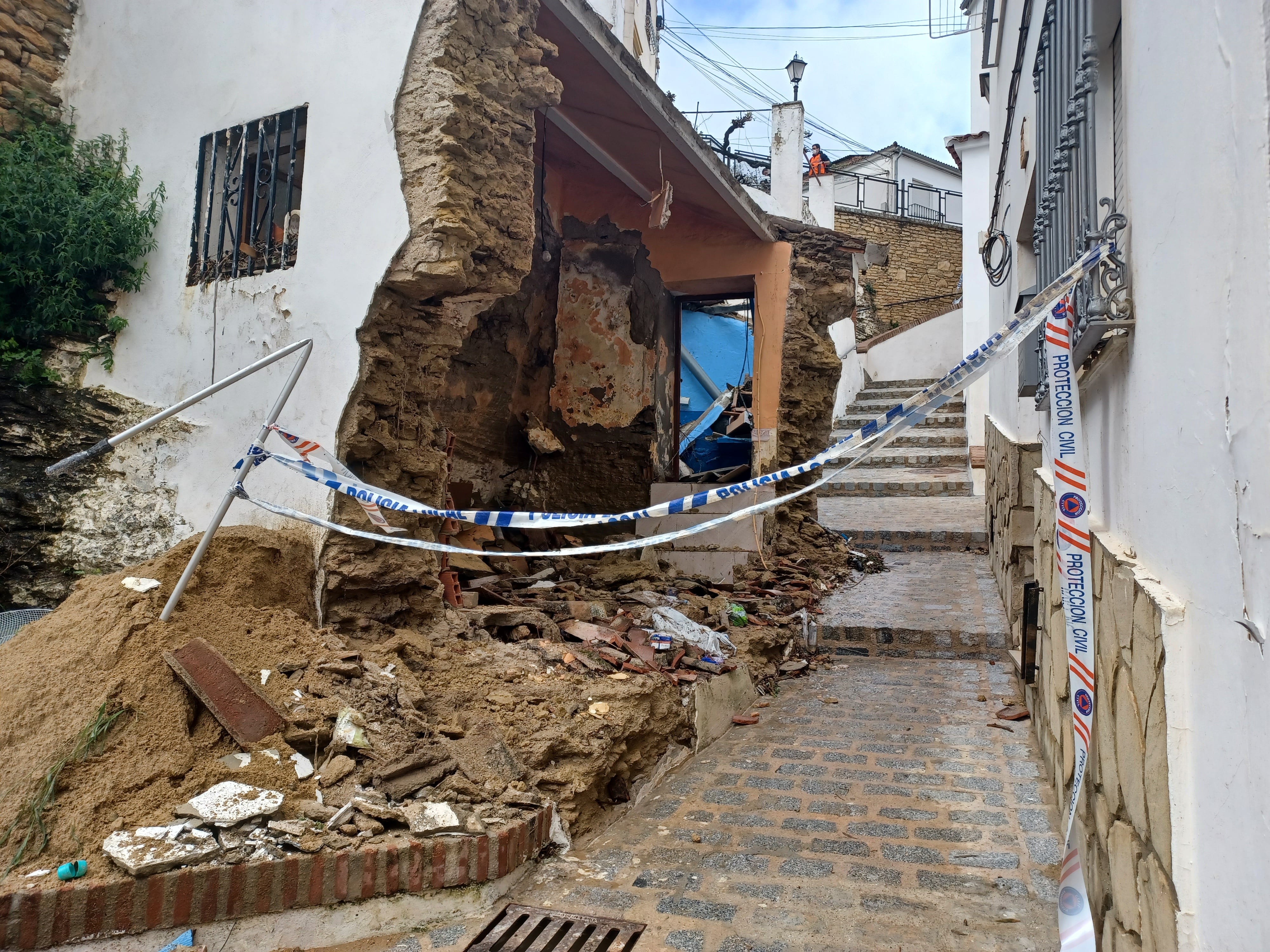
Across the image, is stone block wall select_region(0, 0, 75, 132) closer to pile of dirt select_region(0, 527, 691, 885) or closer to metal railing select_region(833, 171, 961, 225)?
pile of dirt select_region(0, 527, 691, 885)

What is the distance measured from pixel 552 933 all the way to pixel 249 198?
4.36 m

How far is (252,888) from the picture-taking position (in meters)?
2.78

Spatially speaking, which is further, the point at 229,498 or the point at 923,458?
the point at 923,458

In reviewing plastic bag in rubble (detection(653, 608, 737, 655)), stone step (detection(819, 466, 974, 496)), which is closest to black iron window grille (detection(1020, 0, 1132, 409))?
plastic bag in rubble (detection(653, 608, 737, 655))

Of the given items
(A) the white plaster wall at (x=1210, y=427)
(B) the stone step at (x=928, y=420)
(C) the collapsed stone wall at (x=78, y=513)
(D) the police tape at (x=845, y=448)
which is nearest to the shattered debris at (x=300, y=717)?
(D) the police tape at (x=845, y=448)

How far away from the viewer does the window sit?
4887 millimetres

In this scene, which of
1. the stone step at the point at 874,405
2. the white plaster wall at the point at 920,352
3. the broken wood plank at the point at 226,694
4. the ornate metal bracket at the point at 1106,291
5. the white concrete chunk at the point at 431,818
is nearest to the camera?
the ornate metal bracket at the point at 1106,291

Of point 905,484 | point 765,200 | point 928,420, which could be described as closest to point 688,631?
point 905,484

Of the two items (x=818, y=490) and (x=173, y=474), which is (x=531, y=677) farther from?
(x=818, y=490)

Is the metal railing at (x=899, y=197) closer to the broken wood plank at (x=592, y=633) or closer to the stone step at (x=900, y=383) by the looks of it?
the stone step at (x=900, y=383)

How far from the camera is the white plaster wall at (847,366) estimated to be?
19.1 meters

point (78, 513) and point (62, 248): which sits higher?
point (62, 248)

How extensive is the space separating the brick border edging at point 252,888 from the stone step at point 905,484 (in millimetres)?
11534

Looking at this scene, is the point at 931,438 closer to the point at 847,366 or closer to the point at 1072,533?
the point at 847,366
